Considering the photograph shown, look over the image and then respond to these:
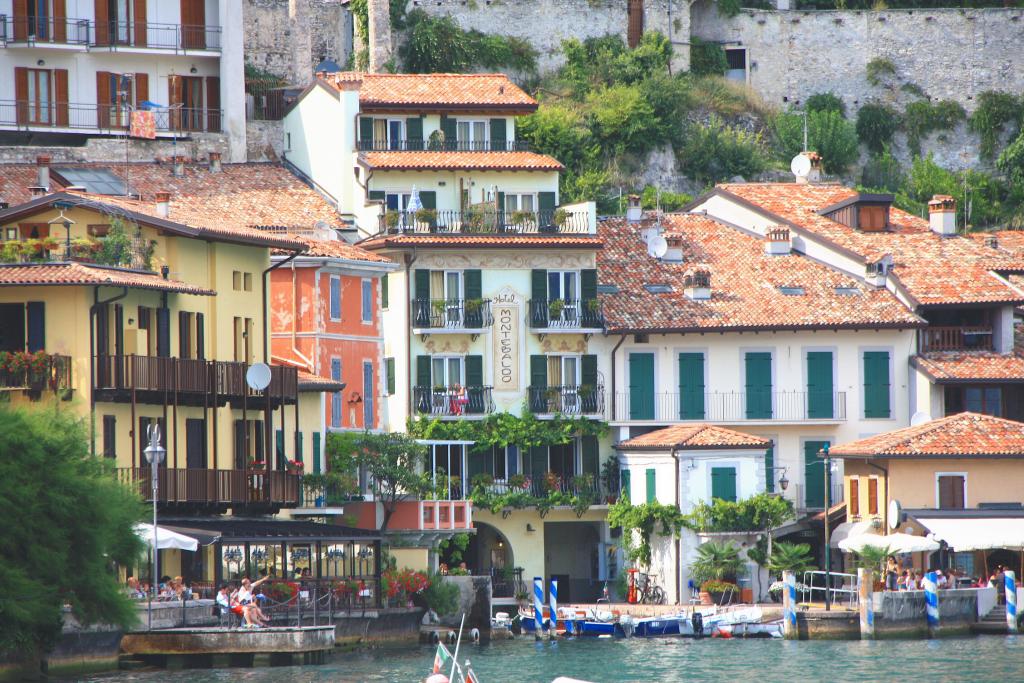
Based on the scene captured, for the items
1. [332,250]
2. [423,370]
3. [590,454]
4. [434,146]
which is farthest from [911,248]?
[332,250]

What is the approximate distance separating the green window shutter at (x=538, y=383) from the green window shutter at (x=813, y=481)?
7668 mm

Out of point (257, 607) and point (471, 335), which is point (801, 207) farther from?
point (257, 607)

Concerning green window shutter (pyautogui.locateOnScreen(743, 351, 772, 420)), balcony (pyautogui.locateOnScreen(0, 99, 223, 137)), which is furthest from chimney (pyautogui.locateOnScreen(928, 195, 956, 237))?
balcony (pyautogui.locateOnScreen(0, 99, 223, 137))

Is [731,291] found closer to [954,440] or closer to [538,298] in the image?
[538,298]

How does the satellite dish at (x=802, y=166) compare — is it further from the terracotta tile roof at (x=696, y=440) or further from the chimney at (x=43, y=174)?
the chimney at (x=43, y=174)

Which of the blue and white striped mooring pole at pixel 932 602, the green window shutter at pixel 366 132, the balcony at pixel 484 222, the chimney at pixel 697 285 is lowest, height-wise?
the blue and white striped mooring pole at pixel 932 602

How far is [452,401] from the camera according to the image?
253 ft

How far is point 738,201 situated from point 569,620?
1889 cm

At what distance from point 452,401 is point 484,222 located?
17.7 feet

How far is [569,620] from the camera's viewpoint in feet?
229

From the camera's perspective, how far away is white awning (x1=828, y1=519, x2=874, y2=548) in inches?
2859

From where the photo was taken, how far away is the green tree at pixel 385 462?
68.0 meters

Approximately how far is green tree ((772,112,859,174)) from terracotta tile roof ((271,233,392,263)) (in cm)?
3112

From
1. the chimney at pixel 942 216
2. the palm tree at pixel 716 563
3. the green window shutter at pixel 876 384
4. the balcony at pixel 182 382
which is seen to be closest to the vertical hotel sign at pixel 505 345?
the palm tree at pixel 716 563
